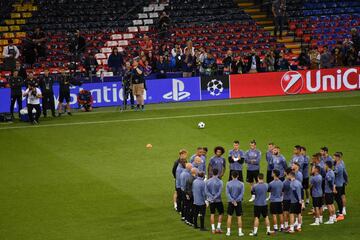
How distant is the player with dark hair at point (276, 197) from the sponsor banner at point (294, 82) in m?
18.1

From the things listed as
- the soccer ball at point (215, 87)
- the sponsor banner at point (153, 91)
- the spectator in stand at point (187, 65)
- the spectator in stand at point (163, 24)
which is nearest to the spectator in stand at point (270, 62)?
the soccer ball at point (215, 87)

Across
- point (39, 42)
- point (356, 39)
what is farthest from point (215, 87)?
point (39, 42)

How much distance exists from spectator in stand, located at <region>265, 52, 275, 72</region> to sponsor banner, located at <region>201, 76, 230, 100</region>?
2.14 m

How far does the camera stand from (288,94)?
37.9m

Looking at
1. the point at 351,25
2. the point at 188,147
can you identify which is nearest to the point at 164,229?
the point at 188,147

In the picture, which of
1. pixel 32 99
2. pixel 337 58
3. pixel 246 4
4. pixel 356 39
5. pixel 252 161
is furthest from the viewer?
pixel 246 4

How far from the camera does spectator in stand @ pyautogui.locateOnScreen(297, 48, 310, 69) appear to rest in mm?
38500

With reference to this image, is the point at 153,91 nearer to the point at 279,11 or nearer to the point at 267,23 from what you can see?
the point at 279,11

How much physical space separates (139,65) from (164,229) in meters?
15.7

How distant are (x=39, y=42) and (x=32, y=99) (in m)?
7.43

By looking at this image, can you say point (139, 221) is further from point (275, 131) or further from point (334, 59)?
point (334, 59)

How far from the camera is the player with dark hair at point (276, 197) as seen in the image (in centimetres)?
1920

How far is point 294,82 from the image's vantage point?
3778 centimetres

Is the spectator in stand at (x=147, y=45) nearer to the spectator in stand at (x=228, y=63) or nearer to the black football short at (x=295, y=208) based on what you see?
the spectator in stand at (x=228, y=63)
